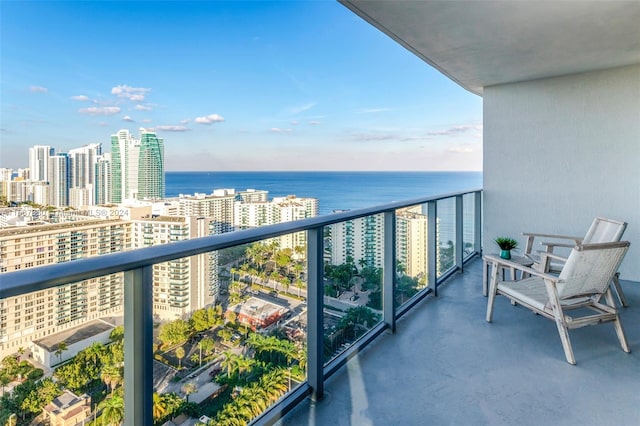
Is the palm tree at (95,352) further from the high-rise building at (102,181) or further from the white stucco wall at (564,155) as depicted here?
the high-rise building at (102,181)

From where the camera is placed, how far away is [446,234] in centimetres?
424

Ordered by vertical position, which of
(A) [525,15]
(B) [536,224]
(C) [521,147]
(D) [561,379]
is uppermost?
(A) [525,15]

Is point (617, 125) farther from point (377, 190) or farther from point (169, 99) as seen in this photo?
point (169, 99)

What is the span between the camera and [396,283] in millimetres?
2982

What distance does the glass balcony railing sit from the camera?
3.75 feet

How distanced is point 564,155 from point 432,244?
100 inches

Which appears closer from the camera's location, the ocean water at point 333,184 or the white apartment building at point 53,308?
the white apartment building at point 53,308

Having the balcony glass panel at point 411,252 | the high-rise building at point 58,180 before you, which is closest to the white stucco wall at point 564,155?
the balcony glass panel at point 411,252

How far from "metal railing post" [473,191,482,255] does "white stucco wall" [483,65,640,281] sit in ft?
0.30

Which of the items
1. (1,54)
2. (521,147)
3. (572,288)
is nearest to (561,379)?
(572,288)

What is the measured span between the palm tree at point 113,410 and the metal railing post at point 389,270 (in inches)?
81.6

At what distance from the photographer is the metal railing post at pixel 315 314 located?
1.97 m

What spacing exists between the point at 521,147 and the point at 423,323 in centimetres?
342

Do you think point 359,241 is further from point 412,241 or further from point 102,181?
point 102,181
